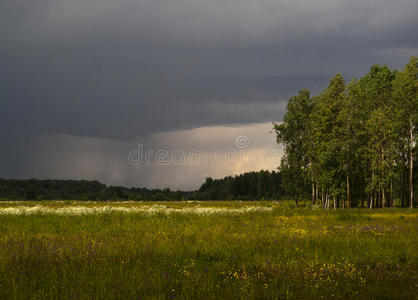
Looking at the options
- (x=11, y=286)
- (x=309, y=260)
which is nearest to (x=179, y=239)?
(x=309, y=260)

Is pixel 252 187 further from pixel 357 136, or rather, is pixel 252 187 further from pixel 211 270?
pixel 211 270

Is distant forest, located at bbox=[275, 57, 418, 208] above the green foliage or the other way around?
above

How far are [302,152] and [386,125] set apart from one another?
13271 millimetres

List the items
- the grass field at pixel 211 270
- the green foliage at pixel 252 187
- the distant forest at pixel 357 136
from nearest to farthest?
the grass field at pixel 211 270 → the distant forest at pixel 357 136 → the green foliage at pixel 252 187

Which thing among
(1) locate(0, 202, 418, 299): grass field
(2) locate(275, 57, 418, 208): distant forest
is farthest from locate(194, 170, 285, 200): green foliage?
(1) locate(0, 202, 418, 299): grass field

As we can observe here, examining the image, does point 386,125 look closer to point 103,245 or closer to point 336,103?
point 336,103

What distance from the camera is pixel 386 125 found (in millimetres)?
41594

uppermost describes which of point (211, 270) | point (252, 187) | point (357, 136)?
point (357, 136)

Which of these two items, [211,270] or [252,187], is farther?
[252,187]

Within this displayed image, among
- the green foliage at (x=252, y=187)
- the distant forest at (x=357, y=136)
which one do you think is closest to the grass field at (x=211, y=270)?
the distant forest at (x=357, y=136)

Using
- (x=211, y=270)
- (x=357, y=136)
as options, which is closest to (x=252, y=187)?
(x=357, y=136)

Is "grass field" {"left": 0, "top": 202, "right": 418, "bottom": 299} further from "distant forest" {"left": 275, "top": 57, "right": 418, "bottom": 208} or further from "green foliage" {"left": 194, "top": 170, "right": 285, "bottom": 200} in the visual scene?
"green foliage" {"left": 194, "top": 170, "right": 285, "bottom": 200}

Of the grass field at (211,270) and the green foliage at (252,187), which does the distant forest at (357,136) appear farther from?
the green foliage at (252,187)

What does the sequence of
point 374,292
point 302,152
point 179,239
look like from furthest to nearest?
point 302,152
point 179,239
point 374,292
